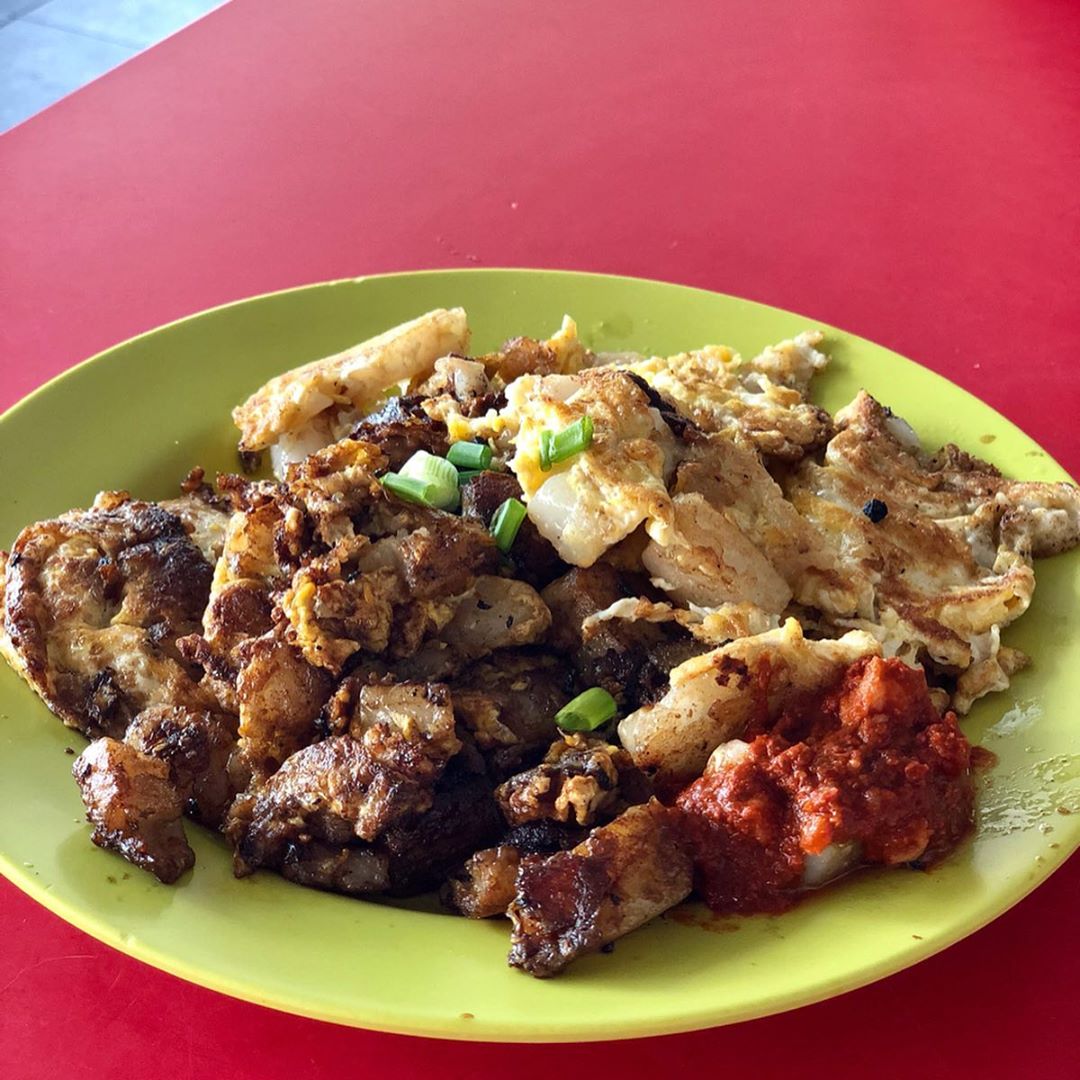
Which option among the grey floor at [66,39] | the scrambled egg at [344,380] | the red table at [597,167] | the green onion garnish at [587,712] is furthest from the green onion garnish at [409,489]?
the grey floor at [66,39]

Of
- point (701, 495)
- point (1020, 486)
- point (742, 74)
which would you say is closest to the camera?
point (701, 495)

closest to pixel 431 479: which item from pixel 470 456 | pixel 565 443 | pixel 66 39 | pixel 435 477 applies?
pixel 435 477

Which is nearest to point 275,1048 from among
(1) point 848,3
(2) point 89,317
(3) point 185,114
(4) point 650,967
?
(4) point 650,967

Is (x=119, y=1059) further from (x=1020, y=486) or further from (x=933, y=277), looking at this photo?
(x=933, y=277)

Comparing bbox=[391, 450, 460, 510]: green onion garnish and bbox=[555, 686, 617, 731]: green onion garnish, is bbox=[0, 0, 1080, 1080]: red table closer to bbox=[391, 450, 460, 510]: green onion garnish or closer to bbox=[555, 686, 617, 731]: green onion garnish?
bbox=[391, 450, 460, 510]: green onion garnish

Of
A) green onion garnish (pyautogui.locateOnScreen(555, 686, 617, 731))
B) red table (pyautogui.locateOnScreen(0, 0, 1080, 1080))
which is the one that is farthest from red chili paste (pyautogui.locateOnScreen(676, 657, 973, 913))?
red table (pyautogui.locateOnScreen(0, 0, 1080, 1080))

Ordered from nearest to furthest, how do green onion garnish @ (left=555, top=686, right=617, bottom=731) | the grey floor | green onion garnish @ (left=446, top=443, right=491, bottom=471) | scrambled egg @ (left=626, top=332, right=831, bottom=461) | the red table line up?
green onion garnish @ (left=555, top=686, right=617, bottom=731) < green onion garnish @ (left=446, top=443, right=491, bottom=471) < scrambled egg @ (left=626, top=332, right=831, bottom=461) < the red table < the grey floor

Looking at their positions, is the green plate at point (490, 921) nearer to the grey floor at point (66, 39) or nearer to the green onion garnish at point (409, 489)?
the green onion garnish at point (409, 489)
